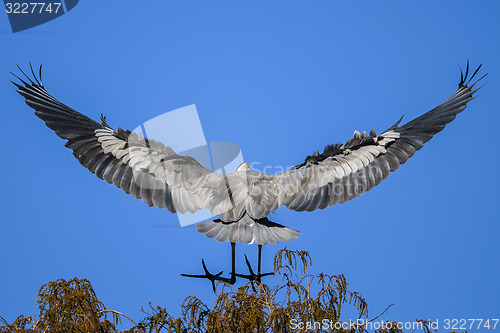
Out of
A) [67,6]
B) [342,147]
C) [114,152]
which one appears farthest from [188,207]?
[67,6]

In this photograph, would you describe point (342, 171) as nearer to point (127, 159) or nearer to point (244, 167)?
point (244, 167)

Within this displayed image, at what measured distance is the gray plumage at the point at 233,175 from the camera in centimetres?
959

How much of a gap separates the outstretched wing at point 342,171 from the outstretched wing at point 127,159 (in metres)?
1.24

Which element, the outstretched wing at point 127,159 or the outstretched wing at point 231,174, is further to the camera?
the outstretched wing at point 127,159

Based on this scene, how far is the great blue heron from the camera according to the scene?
957 centimetres

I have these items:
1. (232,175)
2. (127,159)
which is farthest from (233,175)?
(127,159)

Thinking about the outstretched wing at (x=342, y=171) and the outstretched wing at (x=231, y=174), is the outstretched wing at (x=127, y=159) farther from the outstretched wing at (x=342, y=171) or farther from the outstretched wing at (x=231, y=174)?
the outstretched wing at (x=342, y=171)

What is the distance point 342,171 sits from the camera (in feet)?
33.2

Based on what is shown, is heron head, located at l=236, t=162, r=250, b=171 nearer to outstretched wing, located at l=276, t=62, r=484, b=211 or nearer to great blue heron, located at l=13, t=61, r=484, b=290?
great blue heron, located at l=13, t=61, r=484, b=290

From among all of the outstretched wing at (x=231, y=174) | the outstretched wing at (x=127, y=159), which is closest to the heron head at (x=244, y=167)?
the outstretched wing at (x=231, y=174)

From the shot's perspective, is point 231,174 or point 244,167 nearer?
point 231,174

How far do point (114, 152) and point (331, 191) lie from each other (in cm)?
304

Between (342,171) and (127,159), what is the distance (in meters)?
2.93

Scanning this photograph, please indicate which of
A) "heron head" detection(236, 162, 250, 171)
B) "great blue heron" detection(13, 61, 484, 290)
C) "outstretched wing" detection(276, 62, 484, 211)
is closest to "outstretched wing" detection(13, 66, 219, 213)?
"great blue heron" detection(13, 61, 484, 290)
